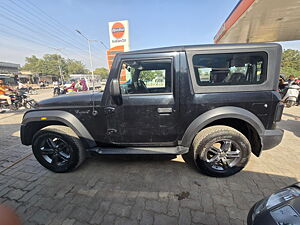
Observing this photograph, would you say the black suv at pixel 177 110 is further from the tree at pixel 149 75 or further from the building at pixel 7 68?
the building at pixel 7 68

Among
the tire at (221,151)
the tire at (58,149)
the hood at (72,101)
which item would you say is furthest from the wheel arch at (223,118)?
the tire at (58,149)

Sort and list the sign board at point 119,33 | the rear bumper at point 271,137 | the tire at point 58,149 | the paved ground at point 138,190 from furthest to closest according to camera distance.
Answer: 1. the sign board at point 119,33
2. the tire at point 58,149
3. the rear bumper at point 271,137
4. the paved ground at point 138,190

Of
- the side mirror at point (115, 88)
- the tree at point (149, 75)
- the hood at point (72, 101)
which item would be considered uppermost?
the tree at point (149, 75)

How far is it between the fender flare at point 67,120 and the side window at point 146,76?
3.07 feet

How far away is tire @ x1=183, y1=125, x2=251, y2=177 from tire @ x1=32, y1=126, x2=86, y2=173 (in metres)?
1.95

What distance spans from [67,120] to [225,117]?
245cm

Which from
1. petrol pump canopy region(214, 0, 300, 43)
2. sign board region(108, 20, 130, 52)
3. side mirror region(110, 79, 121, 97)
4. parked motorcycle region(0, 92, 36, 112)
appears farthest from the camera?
sign board region(108, 20, 130, 52)

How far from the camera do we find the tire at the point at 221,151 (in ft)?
6.88

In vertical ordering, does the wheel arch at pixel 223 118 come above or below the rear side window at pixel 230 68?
below

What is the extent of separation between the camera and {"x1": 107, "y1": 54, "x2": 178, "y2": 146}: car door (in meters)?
2.07

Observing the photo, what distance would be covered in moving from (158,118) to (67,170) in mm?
1892

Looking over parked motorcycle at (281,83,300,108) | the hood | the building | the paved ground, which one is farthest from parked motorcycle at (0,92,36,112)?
the building

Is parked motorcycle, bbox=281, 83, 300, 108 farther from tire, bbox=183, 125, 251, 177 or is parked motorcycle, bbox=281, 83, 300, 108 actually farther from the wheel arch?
tire, bbox=183, 125, 251, 177

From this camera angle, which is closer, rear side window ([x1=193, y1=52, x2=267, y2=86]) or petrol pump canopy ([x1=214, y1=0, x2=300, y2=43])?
rear side window ([x1=193, y1=52, x2=267, y2=86])
